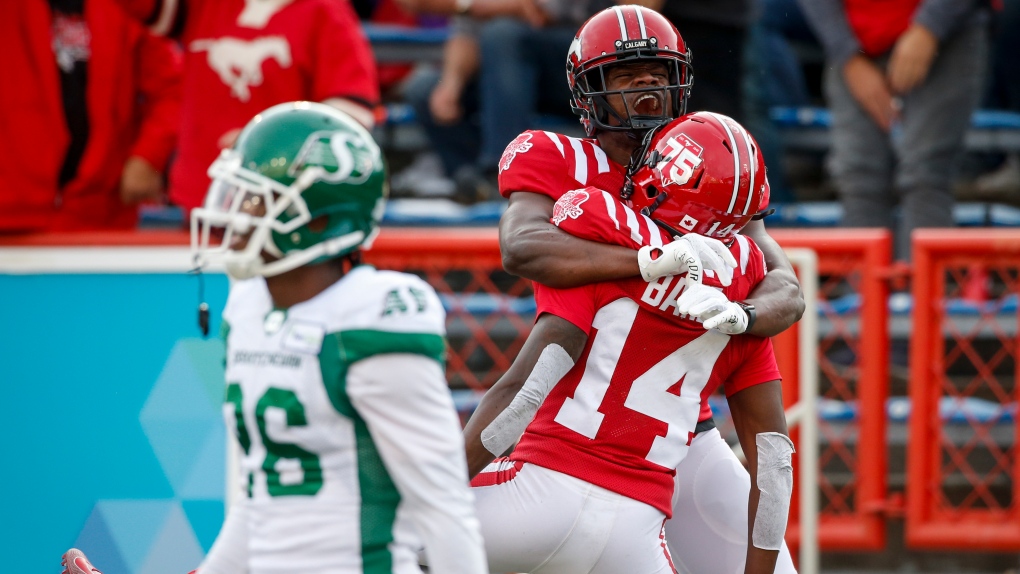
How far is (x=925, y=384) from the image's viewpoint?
5363mm

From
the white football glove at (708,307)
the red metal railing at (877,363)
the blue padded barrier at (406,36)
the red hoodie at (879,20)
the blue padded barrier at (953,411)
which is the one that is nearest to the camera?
the white football glove at (708,307)

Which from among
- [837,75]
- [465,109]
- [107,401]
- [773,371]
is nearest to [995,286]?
[837,75]

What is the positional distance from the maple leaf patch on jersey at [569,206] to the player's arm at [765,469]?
601 mm

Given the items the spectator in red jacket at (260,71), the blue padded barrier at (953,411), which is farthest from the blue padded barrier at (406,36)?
the blue padded barrier at (953,411)

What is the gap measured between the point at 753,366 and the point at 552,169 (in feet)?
2.24

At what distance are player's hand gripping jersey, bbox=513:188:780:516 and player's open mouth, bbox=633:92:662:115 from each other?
11.6 inches

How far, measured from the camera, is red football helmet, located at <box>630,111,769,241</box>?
9.78 feet

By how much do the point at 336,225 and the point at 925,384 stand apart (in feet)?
11.8

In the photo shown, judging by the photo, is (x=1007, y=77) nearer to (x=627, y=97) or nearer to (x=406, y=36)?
(x=406, y=36)

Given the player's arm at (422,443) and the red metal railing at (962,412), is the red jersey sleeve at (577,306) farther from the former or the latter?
the red metal railing at (962,412)

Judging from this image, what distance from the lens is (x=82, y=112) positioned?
5.77 m

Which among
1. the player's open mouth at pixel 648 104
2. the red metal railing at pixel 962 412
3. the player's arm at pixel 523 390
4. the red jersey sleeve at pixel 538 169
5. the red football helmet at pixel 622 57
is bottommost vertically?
the red metal railing at pixel 962 412

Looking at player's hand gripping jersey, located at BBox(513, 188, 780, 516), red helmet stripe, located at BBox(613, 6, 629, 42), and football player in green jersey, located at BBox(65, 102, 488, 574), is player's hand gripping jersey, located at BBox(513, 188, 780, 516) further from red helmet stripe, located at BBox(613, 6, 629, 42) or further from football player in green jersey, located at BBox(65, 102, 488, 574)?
football player in green jersey, located at BBox(65, 102, 488, 574)

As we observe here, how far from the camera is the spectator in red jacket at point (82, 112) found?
5383 millimetres
